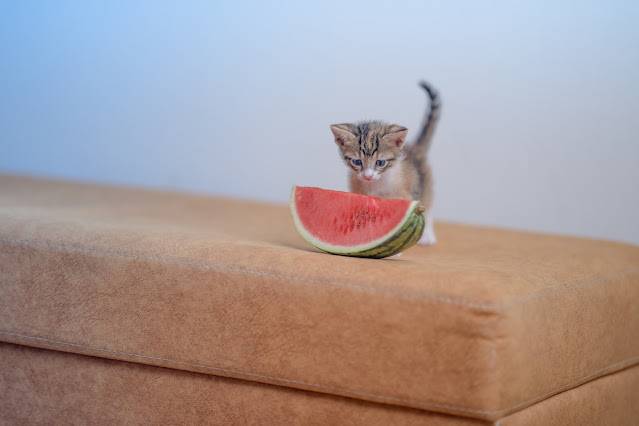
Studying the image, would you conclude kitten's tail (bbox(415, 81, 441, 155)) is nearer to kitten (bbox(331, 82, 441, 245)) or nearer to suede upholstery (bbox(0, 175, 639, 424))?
kitten (bbox(331, 82, 441, 245))

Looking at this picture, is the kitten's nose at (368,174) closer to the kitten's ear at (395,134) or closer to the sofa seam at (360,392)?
the kitten's ear at (395,134)

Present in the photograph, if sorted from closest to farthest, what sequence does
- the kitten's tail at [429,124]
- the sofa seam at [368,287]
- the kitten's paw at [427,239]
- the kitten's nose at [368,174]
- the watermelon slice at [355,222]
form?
the sofa seam at [368,287] < the watermelon slice at [355,222] < the kitten's nose at [368,174] < the kitten's paw at [427,239] < the kitten's tail at [429,124]

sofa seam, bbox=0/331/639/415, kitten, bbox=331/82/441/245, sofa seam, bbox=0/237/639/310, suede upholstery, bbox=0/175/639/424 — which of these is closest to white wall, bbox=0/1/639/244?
kitten, bbox=331/82/441/245

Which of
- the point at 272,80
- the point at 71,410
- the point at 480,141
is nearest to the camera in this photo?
the point at 71,410

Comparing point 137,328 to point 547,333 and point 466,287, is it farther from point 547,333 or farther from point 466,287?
point 547,333

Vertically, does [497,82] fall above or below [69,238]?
above

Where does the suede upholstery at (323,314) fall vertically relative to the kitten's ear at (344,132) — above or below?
below

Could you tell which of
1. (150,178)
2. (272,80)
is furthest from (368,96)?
(150,178)

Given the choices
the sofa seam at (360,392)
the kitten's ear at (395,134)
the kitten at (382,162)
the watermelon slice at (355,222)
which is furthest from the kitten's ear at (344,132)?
the sofa seam at (360,392)
